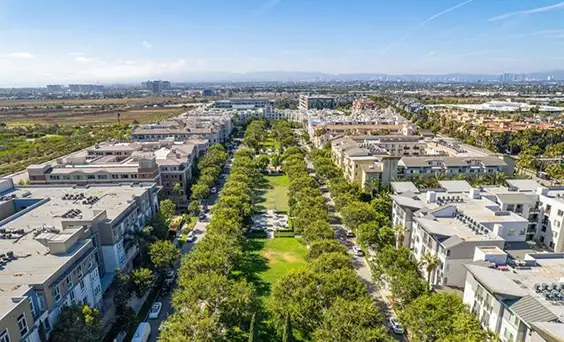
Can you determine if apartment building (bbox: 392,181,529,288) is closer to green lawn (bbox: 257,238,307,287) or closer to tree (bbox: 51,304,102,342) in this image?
green lawn (bbox: 257,238,307,287)

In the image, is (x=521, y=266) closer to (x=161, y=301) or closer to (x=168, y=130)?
(x=161, y=301)

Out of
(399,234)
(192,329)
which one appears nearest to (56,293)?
(192,329)

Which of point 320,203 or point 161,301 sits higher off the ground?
point 320,203

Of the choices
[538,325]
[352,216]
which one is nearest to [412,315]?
[538,325]

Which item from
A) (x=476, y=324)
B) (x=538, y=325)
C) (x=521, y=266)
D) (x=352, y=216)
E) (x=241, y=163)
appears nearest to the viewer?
(x=538, y=325)

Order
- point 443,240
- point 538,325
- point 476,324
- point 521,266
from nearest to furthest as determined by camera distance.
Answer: point 538,325 < point 476,324 < point 521,266 < point 443,240

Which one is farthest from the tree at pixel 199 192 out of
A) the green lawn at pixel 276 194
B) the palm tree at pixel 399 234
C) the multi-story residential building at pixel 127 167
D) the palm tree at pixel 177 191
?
the palm tree at pixel 399 234

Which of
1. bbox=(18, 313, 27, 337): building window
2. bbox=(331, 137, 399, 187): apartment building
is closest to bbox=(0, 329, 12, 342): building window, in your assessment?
bbox=(18, 313, 27, 337): building window

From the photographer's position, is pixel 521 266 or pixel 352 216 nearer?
pixel 521 266
